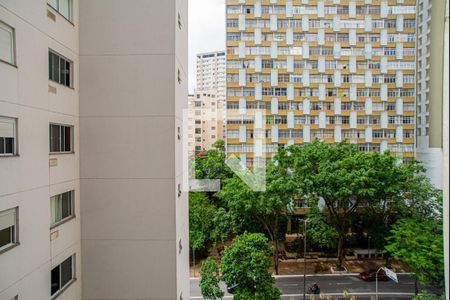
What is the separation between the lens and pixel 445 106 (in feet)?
5.09

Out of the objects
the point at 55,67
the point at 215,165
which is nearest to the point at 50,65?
the point at 55,67

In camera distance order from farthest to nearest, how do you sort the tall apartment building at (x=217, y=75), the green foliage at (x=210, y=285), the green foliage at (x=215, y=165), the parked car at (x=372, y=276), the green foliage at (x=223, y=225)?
the tall apartment building at (x=217, y=75), the green foliage at (x=215, y=165), the green foliage at (x=223, y=225), the parked car at (x=372, y=276), the green foliage at (x=210, y=285)

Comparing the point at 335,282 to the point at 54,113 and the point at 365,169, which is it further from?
the point at 54,113

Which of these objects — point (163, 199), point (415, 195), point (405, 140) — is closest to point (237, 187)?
point (415, 195)

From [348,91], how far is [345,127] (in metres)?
1.24

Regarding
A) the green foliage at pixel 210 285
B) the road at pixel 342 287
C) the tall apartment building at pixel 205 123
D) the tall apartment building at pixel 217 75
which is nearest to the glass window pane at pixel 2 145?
the tall apartment building at pixel 205 123

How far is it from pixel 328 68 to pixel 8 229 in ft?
34.1

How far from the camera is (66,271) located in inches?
81.9

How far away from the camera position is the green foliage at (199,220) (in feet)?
22.9

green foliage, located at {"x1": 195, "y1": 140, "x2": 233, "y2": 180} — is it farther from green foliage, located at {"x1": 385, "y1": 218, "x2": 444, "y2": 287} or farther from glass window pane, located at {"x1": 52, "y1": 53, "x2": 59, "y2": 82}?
glass window pane, located at {"x1": 52, "y1": 53, "x2": 59, "y2": 82}

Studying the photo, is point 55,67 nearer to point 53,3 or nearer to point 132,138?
point 53,3

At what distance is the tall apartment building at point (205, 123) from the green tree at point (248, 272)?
6.65 feet

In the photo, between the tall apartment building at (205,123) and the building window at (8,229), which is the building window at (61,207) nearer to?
the building window at (8,229)

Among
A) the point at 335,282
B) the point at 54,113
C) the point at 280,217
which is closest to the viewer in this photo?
the point at 54,113
